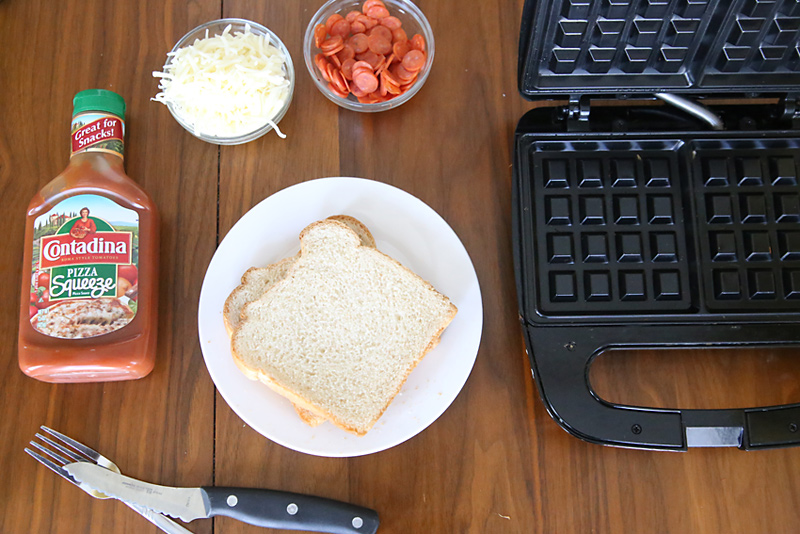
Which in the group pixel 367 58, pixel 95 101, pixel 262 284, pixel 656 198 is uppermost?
pixel 367 58

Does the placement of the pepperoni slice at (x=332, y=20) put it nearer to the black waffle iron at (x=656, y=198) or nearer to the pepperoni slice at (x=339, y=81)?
the pepperoni slice at (x=339, y=81)

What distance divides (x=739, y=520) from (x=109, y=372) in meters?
1.22

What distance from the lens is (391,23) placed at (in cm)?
120

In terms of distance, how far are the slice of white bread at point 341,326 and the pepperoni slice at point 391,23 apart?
43 centimetres

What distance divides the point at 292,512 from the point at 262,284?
0.42 metres

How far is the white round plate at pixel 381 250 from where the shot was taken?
1082 millimetres

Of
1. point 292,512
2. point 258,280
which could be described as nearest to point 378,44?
point 258,280

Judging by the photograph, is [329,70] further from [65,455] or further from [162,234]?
[65,455]

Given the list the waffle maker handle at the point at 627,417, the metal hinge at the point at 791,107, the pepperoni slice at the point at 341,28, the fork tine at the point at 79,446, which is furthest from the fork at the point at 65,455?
the metal hinge at the point at 791,107

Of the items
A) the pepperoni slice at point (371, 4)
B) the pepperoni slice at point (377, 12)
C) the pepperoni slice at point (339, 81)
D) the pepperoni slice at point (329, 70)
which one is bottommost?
the pepperoni slice at point (339, 81)

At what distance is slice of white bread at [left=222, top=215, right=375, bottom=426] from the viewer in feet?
3.61

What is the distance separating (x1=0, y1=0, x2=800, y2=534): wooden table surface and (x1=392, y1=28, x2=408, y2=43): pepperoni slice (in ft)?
0.43

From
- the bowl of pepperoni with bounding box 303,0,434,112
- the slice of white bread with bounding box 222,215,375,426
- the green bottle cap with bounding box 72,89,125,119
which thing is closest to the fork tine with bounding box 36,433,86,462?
the slice of white bread with bounding box 222,215,375,426

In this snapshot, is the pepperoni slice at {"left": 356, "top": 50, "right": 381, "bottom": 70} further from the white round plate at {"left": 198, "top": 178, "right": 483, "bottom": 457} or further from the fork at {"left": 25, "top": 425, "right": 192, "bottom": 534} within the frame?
the fork at {"left": 25, "top": 425, "right": 192, "bottom": 534}
